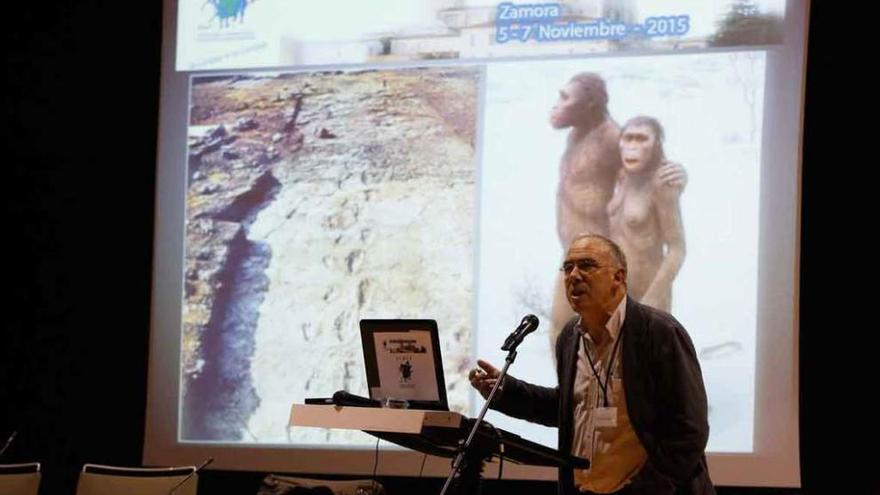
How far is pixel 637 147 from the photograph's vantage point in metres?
5.33

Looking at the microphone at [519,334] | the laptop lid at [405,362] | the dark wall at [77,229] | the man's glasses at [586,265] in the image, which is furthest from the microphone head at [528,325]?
the dark wall at [77,229]

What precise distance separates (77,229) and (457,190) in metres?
2.34

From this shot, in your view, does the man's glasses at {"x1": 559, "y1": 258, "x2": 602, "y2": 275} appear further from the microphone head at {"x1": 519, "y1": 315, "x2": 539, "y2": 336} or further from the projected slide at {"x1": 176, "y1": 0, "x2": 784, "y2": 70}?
the projected slide at {"x1": 176, "y1": 0, "x2": 784, "y2": 70}

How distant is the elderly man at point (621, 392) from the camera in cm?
356

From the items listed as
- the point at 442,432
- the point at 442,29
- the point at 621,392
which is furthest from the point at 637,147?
the point at 442,432

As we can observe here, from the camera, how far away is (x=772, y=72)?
5.21m

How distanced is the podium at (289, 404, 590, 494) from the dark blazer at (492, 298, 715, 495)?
24 cm

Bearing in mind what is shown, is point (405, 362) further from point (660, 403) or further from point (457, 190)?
point (457, 190)

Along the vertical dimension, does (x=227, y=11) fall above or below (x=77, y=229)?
above

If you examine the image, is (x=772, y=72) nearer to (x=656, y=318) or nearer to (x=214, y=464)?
(x=656, y=318)

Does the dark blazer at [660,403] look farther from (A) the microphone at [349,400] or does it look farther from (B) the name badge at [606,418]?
(A) the microphone at [349,400]

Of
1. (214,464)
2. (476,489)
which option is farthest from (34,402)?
(476,489)

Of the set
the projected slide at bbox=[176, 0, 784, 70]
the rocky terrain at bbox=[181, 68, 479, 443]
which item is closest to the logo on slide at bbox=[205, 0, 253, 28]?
the projected slide at bbox=[176, 0, 784, 70]

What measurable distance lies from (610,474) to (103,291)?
3.72m
